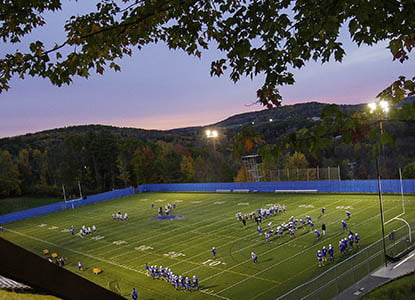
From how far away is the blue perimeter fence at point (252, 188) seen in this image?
3778 cm

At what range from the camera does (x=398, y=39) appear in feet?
17.0

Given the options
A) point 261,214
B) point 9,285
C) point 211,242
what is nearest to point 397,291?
point 9,285

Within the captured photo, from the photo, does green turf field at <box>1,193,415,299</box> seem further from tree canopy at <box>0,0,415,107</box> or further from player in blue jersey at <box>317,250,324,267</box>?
tree canopy at <box>0,0,415,107</box>

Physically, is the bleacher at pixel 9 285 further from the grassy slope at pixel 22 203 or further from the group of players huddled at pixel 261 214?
the grassy slope at pixel 22 203

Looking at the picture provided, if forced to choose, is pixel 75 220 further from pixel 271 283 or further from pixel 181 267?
pixel 271 283

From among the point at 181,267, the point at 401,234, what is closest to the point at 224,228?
the point at 181,267

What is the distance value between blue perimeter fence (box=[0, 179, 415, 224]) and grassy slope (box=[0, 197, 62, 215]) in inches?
984

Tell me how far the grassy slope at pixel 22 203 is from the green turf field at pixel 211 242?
33.2 metres

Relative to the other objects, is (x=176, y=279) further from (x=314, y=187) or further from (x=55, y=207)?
(x=55, y=207)

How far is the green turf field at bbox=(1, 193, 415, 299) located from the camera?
19500 mm

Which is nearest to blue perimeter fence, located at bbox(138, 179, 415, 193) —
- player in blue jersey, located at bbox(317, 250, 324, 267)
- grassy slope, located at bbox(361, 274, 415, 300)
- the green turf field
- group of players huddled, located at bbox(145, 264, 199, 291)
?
the green turf field

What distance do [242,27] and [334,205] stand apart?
32.3 m

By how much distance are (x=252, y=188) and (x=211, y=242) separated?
22.8m

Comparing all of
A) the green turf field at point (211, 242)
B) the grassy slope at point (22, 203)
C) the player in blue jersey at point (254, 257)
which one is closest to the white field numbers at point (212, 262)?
the green turf field at point (211, 242)
